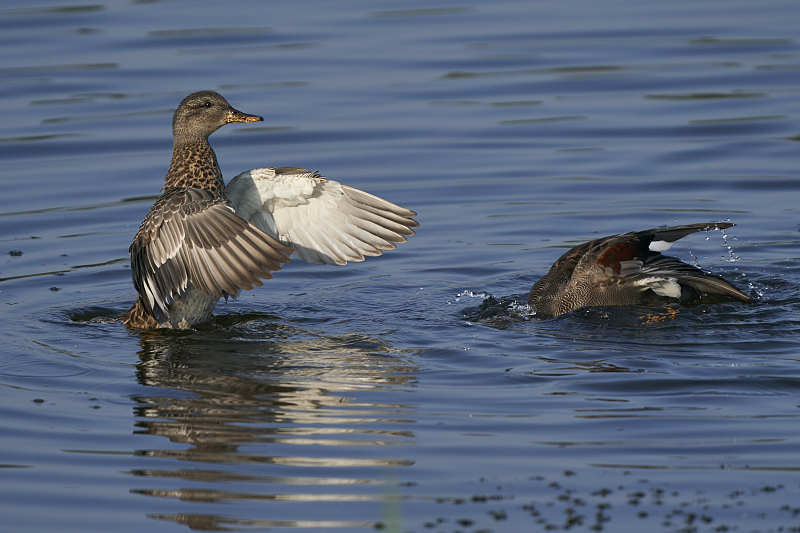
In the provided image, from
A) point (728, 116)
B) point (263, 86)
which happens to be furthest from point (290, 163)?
point (728, 116)

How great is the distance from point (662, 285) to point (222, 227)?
2739 millimetres

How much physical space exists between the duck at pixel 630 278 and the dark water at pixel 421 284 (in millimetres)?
161

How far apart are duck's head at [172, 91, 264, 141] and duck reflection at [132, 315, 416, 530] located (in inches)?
52.5

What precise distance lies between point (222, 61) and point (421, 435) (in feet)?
31.3

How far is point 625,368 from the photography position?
Answer: 7.00 m

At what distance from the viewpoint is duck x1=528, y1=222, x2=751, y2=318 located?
7.98 m

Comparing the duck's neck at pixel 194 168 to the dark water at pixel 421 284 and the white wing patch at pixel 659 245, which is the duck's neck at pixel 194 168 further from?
the white wing patch at pixel 659 245

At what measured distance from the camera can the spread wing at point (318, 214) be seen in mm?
8586

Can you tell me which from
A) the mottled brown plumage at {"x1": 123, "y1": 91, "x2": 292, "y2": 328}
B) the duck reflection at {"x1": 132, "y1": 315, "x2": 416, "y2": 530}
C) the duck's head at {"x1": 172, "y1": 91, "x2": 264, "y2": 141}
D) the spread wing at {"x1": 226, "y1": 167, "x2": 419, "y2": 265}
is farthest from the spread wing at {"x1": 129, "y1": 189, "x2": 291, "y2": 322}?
the duck's head at {"x1": 172, "y1": 91, "x2": 264, "y2": 141}

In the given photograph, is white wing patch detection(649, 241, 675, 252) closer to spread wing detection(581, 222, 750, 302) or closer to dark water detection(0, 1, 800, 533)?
spread wing detection(581, 222, 750, 302)

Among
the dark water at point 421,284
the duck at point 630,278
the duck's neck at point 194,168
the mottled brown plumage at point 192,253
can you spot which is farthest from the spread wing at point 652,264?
the duck's neck at point 194,168

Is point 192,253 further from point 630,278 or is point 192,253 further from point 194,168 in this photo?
point 630,278

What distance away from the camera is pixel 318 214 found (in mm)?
8844

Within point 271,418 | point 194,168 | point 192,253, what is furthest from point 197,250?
point 271,418
